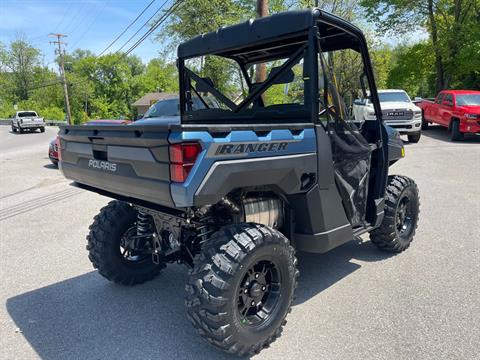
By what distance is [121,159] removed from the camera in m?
A: 2.80

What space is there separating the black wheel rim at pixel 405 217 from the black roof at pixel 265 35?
6.66ft

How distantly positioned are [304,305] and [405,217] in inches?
80.0

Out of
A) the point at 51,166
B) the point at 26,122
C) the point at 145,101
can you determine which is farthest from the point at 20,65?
the point at 51,166

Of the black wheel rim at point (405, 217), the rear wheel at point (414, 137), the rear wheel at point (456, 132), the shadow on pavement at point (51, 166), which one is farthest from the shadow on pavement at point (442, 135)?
the shadow on pavement at point (51, 166)

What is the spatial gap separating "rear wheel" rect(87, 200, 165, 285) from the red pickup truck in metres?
14.7

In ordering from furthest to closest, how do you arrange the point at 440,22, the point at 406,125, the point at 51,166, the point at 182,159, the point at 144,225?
the point at 440,22, the point at 406,125, the point at 51,166, the point at 144,225, the point at 182,159

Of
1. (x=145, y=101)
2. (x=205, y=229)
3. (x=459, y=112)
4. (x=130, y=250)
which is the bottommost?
(x=130, y=250)

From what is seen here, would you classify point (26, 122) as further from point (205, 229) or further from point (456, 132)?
point (205, 229)

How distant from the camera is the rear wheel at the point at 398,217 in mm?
4391

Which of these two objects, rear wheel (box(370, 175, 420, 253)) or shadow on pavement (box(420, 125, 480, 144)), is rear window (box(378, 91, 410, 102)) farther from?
rear wheel (box(370, 175, 420, 253))

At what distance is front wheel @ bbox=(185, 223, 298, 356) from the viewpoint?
2.62 meters

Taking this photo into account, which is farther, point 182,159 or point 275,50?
point 275,50

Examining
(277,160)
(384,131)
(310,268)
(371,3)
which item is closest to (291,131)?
(277,160)

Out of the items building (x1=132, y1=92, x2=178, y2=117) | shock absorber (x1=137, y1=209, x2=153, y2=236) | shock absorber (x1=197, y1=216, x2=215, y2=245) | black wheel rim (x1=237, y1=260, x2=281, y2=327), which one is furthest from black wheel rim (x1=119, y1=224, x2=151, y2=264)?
building (x1=132, y1=92, x2=178, y2=117)
